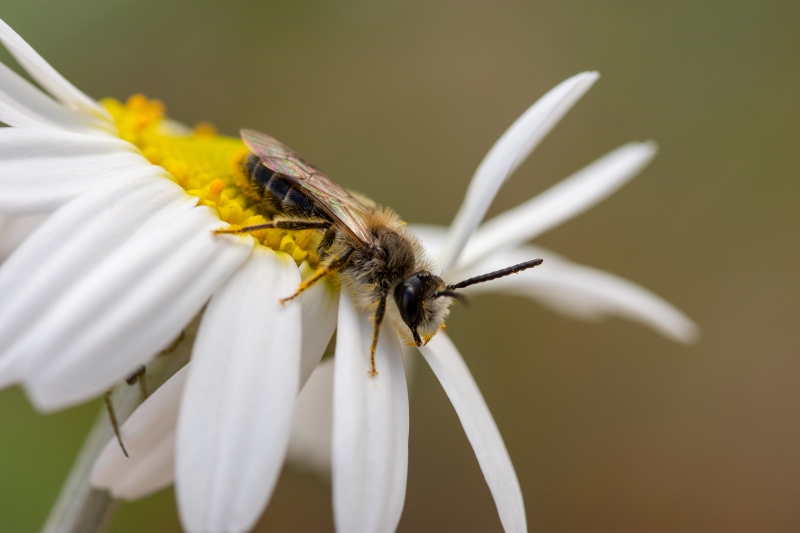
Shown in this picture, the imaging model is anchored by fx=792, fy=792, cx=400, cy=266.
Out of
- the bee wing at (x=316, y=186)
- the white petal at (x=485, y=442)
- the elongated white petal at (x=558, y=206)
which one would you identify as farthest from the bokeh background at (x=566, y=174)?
the white petal at (x=485, y=442)

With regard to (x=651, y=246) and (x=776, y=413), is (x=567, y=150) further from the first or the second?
(x=776, y=413)

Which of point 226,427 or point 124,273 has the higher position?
point 124,273

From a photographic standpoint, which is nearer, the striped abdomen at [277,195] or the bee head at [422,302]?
the bee head at [422,302]

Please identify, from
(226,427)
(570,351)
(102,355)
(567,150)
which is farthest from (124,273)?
(567,150)

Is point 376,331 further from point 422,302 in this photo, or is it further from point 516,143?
point 516,143

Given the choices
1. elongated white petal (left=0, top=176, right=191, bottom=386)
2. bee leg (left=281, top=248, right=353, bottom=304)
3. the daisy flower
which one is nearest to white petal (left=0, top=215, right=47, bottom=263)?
the daisy flower

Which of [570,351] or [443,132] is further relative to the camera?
[443,132]

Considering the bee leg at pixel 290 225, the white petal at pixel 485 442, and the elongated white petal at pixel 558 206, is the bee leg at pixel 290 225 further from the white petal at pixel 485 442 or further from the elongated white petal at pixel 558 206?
the elongated white petal at pixel 558 206
